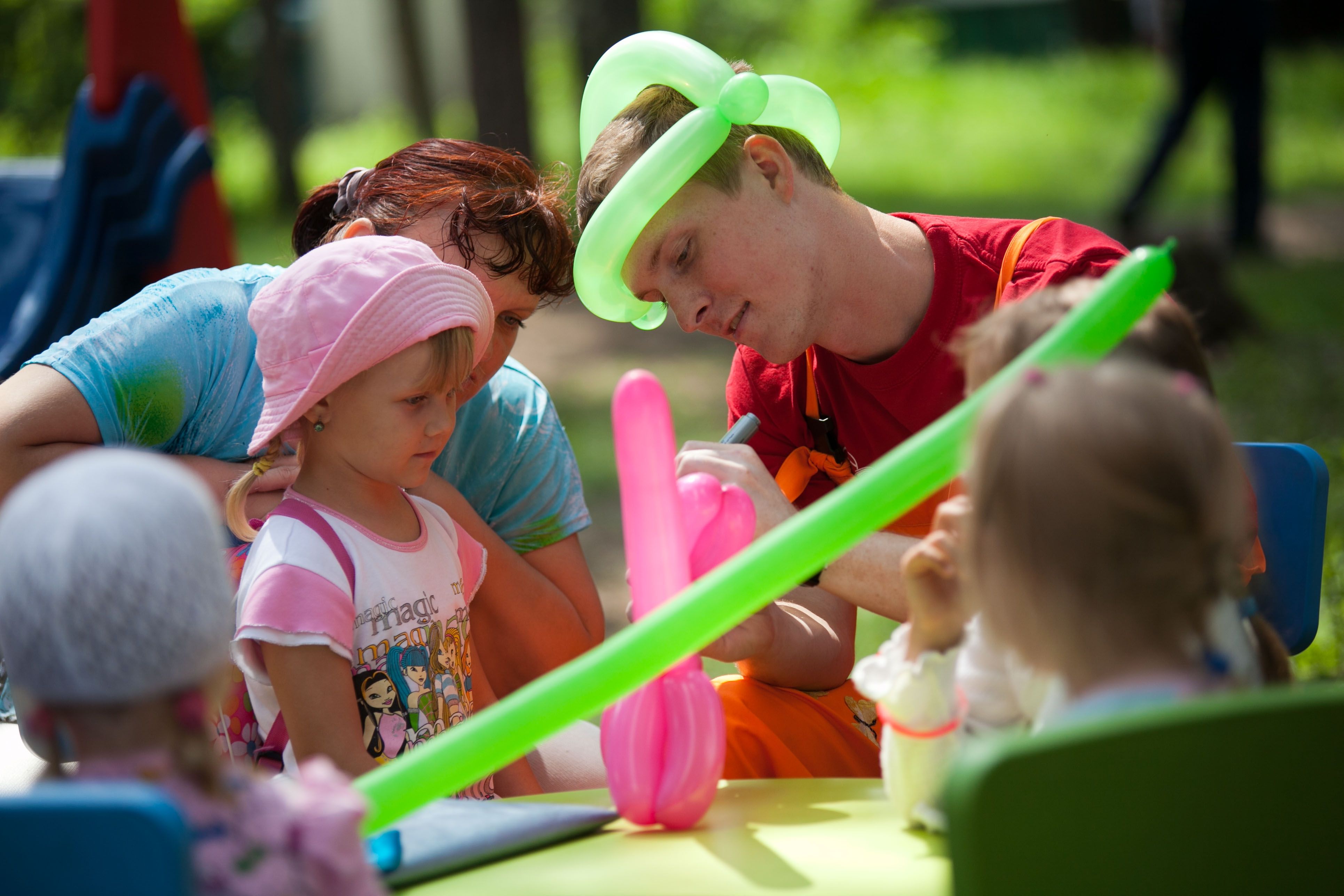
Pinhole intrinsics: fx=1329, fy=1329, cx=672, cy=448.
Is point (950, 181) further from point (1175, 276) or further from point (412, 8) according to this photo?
point (412, 8)

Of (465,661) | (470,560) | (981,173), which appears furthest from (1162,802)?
(981,173)

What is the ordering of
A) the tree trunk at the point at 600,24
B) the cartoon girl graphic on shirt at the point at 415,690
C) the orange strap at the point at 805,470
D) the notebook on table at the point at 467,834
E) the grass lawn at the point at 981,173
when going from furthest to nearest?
the tree trunk at the point at 600,24
the grass lawn at the point at 981,173
the orange strap at the point at 805,470
the cartoon girl graphic on shirt at the point at 415,690
the notebook on table at the point at 467,834

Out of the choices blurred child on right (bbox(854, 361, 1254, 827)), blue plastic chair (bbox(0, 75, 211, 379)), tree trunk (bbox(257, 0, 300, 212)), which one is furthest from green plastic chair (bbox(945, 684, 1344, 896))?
tree trunk (bbox(257, 0, 300, 212))

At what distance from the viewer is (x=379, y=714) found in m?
1.68

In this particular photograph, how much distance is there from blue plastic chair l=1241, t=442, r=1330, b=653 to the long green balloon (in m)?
0.76

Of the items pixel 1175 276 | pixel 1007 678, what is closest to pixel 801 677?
pixel 1007 678

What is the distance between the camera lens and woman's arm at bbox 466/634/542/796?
6.54 feet

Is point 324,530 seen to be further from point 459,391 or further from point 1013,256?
point 1013,256

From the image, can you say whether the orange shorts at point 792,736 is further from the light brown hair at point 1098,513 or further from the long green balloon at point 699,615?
the light brown hair at point 1098,513

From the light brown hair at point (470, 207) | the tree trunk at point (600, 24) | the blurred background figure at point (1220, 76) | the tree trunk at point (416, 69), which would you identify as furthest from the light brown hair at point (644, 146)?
the tree trunk at point (416, 69)

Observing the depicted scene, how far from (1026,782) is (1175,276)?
651 cm

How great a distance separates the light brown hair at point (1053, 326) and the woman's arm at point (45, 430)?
3.24 feet

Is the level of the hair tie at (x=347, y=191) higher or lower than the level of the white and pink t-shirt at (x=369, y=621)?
higher

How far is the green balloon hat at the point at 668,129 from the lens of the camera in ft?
5.89
